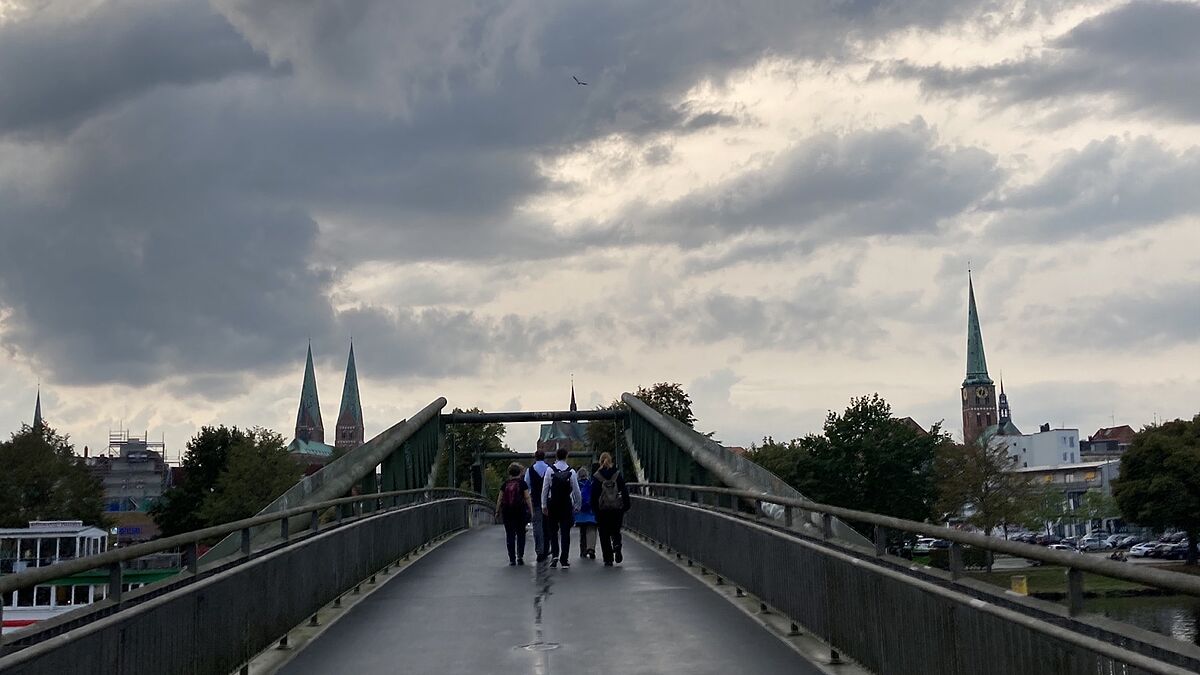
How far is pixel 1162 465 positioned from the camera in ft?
257

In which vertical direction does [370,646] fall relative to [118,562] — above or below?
below

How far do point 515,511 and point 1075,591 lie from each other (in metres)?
14.0

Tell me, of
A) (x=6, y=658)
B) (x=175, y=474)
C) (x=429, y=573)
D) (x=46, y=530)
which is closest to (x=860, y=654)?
(x=6, y=658)

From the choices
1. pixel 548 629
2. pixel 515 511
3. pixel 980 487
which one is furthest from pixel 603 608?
pixel 980 487

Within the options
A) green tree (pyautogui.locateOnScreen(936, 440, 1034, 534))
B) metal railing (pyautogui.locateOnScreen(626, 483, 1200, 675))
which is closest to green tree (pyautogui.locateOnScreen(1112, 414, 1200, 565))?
green tree (pyautogui.locateOnScreen(936, 440, 1034, 534))

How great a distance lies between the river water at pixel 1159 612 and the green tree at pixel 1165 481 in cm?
7742

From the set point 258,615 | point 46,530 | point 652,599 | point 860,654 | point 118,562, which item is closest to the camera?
point 118,562

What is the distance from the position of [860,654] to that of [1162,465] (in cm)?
7608

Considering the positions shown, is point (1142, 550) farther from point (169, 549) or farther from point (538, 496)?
point (169, 549)

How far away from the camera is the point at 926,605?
721cm

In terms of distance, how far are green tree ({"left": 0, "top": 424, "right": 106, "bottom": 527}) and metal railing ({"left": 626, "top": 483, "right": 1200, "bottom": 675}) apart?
83859 mm

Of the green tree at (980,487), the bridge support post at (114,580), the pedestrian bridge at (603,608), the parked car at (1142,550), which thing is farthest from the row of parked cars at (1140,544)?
the bridge support post at (114,580)

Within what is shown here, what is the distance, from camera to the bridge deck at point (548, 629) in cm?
945

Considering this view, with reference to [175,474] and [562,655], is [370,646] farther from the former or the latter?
[175,474]
